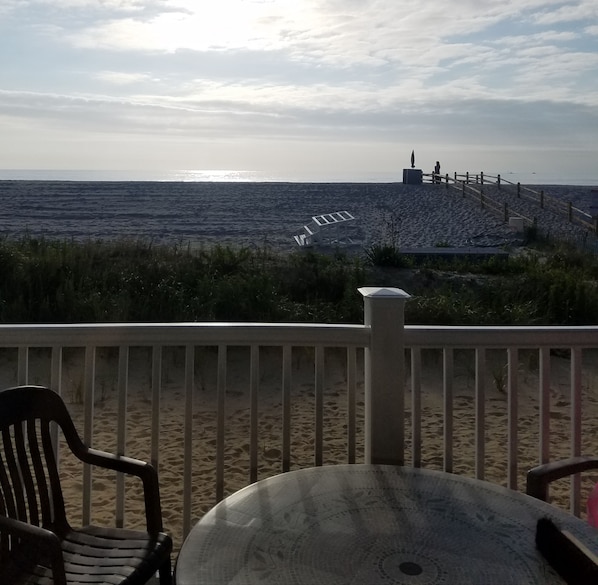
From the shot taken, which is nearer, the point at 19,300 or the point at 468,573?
the point at 468,573

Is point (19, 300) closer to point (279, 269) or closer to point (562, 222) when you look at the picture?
point (279, 269)

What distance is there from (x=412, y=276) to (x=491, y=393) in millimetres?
4811

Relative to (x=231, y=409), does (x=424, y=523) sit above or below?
above

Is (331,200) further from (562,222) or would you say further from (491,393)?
(491,393)

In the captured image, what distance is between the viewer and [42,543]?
1.77 meters

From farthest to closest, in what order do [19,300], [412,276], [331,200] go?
[331,200]
[412,276]
[19,300]

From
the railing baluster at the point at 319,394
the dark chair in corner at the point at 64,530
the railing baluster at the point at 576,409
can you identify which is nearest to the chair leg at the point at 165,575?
the dark chair in corner at the point at 64,530

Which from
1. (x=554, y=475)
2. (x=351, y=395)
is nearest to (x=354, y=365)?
(x=351, y=395)

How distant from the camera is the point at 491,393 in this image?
20.3 ft

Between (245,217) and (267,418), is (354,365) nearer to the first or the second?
(267,418)

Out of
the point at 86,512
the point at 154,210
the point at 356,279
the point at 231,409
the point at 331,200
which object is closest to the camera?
the point at 86,512

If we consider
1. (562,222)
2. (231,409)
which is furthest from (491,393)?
(562,222)

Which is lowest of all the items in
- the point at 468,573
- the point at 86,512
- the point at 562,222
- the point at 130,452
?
the point at 130,452

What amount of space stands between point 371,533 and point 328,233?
68.1 ft
